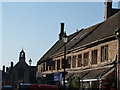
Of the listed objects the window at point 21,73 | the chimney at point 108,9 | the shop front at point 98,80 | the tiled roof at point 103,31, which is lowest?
the shop front at point 98,80

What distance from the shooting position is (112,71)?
32562 millimetres

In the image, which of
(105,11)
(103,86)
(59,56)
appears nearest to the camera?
(103,86)

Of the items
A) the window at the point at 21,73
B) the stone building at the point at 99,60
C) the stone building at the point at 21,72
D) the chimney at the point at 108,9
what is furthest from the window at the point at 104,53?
the window at the point at 21,73

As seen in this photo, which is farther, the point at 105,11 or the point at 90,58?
the point at 105,11

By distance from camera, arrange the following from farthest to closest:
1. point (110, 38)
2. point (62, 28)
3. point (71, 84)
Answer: point (62, 28)
point (71, 84)
point (110, 38)

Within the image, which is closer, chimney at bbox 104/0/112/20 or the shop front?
the shop front

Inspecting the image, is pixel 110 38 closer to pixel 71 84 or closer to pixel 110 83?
pixel 110 83

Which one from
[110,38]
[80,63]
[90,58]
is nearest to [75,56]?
[80,63]

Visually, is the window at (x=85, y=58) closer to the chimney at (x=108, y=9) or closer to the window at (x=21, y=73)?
the chimney at (x=108, y=9)

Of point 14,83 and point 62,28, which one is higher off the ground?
point 62,28

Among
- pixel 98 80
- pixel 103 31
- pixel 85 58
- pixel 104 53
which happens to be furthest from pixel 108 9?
pixel 98 80

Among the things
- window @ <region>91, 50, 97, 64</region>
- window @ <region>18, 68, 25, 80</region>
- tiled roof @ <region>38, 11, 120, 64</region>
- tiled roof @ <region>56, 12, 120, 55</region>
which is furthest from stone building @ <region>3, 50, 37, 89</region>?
window @ <region>91, 50, 97, 64</region>

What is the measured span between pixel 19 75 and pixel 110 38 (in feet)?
229

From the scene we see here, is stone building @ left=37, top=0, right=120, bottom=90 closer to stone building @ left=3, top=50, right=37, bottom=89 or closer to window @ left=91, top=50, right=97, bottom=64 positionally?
window @ left=91, top=50, right=97, bottom=64
